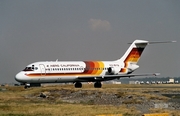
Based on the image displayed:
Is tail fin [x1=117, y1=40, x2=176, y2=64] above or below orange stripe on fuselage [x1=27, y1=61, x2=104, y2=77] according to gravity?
above

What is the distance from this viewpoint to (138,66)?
69.8m

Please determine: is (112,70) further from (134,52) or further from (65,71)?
(65,71)

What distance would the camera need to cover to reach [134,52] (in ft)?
229

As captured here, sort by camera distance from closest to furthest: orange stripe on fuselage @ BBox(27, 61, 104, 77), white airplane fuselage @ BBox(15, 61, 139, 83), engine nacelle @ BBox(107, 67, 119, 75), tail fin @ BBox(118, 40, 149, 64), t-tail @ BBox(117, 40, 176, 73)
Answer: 1. white airplane fuselage @ BBox(15, 61, 139, 83)
2. orange stripe on fuselage @ BBox(27, 61, 104, 77)
3. engine nacelle @ BBox(107, 67, 119, 75)
4. t-tail @ BBox(117, 40, 176, 73)
5. tail fin @ BBox(118, 40, 149, 64)

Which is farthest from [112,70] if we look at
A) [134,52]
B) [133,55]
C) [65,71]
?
[65,71]

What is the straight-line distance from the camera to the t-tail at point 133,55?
68938 mm

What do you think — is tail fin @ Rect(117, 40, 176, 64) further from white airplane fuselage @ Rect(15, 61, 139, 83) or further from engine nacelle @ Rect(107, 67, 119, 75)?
engine nacelle @ Rect(107, 67, 119, 75)

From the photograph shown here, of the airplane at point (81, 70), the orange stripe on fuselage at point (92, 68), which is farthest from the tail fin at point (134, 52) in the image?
the orange stripe on fuselage at point (92, 68)

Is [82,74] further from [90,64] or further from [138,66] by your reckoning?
[138,66]

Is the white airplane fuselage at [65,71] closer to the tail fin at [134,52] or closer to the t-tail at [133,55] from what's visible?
the t-tail at [133,55]

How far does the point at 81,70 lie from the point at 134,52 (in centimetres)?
1193

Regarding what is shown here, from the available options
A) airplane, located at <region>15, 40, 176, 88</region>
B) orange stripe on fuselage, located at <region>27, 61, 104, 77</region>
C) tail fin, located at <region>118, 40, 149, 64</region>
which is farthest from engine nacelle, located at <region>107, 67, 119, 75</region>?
tail fin, located at <region>118, 40, 149, 64</region>

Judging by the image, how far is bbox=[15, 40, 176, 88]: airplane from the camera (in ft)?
190

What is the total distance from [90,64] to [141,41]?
430 inches
